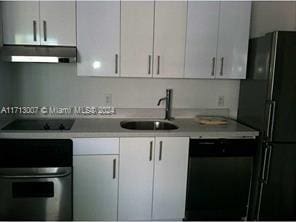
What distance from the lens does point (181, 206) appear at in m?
2.46

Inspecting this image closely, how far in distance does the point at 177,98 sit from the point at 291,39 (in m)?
1.21

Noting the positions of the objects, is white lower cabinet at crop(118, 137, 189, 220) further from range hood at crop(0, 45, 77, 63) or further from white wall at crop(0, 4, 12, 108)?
white wall at crop(0, 4, 12, 108)

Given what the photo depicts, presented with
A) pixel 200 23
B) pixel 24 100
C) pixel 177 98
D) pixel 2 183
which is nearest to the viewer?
pixel 2 183

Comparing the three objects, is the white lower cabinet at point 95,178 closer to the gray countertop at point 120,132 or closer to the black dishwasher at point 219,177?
the gray countertop at point 120,132

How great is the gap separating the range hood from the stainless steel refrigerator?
1.67 m

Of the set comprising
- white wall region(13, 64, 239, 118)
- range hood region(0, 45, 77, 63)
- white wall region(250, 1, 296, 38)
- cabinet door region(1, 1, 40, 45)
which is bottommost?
white wall region(13, 64, 239, 118)

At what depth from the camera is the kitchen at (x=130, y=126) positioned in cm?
229

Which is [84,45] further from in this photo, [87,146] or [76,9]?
[87,146]

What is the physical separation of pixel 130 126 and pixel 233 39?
4.37ft

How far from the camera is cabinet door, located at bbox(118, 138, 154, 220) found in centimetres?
232

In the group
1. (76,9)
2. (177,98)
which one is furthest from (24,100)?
(177,98)

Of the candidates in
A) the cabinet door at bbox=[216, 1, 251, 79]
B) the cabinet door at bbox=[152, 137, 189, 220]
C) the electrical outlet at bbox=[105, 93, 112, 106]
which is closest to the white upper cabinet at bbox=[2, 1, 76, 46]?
the electrical outlet at bbox=[105, 93, 112, 106]

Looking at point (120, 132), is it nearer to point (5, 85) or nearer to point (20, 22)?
point (5, 85)

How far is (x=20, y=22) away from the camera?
232cm
